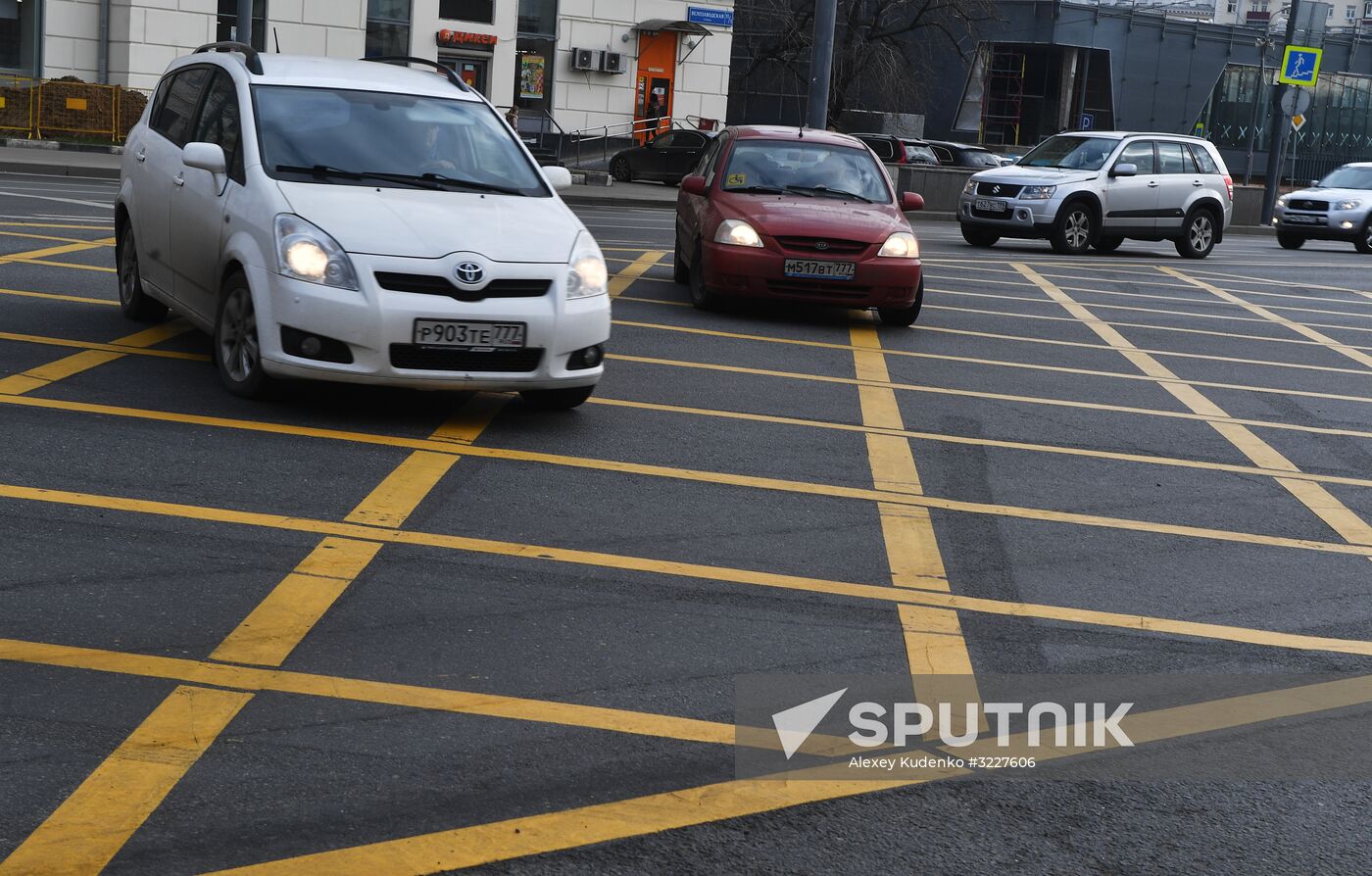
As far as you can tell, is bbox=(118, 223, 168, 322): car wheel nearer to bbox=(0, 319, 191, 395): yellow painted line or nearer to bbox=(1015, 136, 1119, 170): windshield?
bbox=(0, 319, 191, 395): yellow painted line

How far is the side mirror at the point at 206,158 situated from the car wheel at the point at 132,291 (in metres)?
1.81

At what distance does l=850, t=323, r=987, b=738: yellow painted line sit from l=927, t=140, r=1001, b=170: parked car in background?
953 inches

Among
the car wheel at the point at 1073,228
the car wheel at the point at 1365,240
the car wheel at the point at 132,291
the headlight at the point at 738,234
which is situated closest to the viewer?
the car wheel at the point at 132,291

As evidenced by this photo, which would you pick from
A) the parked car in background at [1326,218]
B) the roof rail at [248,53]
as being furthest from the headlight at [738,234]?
the parked car in background at [1326,218]

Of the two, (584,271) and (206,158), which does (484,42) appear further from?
(584,271)

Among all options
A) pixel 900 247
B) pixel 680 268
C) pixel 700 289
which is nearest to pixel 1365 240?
pixel 680 268

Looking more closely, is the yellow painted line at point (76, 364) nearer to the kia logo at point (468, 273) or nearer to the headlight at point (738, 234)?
the kia logo at point (468, 273)

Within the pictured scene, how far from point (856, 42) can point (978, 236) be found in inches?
976

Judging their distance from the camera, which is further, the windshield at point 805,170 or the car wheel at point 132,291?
the windshield at point 805,170

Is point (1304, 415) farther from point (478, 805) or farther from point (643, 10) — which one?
point (643, 10)

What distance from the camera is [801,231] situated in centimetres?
1248

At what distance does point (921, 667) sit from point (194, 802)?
216 cm

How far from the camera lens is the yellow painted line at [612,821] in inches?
135

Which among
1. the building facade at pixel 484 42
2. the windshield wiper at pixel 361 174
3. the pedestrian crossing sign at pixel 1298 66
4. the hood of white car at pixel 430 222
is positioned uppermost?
the pedestrian crossing sign at pixel 1298 66
